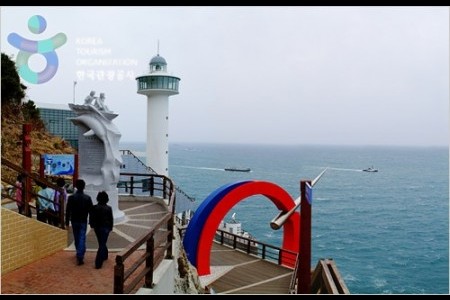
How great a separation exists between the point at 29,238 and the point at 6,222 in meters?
0.68

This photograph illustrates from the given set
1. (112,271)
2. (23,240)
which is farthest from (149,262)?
(23,240)

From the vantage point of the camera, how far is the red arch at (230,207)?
42.3ft

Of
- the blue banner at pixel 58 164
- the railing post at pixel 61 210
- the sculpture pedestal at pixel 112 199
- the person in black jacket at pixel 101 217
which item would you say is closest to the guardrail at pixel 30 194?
the railing post at pixel 61 210

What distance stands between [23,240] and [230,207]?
→ 7.99 meters

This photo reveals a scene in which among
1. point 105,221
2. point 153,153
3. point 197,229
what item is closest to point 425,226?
point 153,153

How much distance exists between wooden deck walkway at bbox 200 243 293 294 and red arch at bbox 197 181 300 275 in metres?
0.62

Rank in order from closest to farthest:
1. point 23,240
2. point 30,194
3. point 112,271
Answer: point 112,271 → point 23,240 → point 30,194

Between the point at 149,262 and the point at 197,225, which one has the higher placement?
the point at 149,262

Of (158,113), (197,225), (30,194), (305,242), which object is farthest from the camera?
(158,113)

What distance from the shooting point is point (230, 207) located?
13.7m

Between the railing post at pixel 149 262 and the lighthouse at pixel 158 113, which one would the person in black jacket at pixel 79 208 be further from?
the lighthouse at pixel 158 113

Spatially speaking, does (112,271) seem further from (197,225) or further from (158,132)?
(158,132)

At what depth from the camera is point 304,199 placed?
7.81 m

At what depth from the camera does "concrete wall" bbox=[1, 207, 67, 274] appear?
20.9 feet
